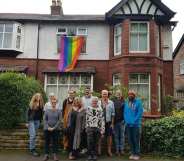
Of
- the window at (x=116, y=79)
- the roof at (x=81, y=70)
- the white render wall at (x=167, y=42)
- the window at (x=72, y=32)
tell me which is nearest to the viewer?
the window at (x=116, y=79)

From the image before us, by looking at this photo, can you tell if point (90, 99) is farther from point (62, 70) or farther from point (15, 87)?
point (62, 70)

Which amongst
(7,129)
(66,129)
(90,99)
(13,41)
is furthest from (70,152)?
(13,41)

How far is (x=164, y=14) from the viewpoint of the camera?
22344 millimetres

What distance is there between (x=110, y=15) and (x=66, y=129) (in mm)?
12834

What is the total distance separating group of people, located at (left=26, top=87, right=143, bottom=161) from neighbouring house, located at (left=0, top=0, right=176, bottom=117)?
32.1 feet

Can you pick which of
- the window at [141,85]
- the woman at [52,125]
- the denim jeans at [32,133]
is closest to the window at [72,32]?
the window at [141,85]

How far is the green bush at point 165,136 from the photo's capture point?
11641 mm

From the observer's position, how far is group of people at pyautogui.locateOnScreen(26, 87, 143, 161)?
10.8 metres

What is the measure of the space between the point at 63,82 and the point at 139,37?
5.73 m

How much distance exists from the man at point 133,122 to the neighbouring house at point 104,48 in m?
9.86

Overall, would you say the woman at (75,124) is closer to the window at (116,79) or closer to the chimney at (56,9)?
the window at (116,79)

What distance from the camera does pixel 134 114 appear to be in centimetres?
1110

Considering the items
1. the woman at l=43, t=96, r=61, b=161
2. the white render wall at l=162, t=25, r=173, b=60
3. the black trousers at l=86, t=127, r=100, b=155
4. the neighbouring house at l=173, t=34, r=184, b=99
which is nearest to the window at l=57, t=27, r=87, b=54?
the white render wall at l=162, t=25, r=173, b=60

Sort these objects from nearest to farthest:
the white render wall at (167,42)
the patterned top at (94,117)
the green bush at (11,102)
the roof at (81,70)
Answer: the patterned top at (94,117)
the green bush at (11,102)
the roof at (81,70)
the white render wall at (167,42)
